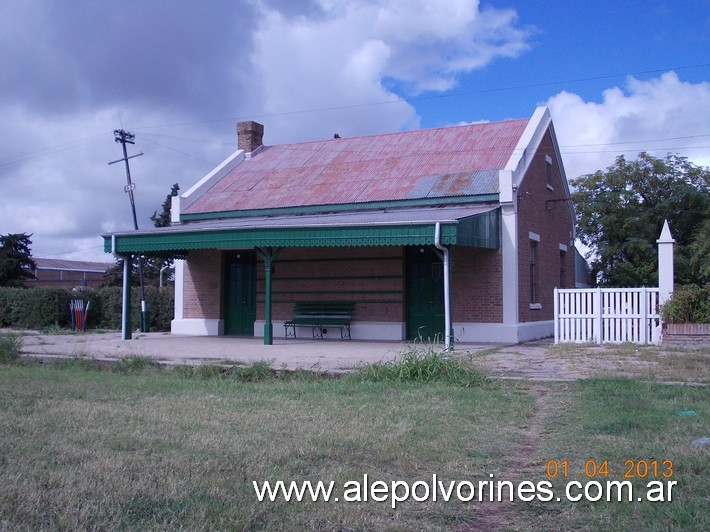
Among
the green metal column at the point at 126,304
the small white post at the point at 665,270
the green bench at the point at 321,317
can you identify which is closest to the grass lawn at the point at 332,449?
the small white post at the point at 665,270

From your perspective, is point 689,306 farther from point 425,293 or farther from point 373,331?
point 373,331

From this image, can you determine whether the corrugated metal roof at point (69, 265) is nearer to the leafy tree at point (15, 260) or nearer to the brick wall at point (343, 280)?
the leafy tree at point (15, 260)

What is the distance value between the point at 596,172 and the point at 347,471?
1180 inches

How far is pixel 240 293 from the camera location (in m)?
22.1

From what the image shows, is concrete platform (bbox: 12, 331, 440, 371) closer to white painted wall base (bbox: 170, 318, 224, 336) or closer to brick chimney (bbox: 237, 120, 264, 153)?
white painted wall base (bbox: 170, 318, 224, 336)

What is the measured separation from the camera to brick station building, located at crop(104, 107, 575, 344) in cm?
1736

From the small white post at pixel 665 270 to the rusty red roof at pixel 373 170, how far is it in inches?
166

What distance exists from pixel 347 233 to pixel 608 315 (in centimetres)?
640

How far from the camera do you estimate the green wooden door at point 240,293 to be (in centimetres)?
2181

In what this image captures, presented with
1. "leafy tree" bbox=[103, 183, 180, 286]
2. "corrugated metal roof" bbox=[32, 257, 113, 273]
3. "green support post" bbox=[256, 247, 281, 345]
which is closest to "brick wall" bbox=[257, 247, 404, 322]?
"green support post" bbox=[256, 247, 281, 345]

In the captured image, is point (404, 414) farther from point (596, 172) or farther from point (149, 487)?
point (596, 172)

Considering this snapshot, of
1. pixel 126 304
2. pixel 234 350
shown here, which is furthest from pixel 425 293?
pixel 126 304

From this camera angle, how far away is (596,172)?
32.8 metres

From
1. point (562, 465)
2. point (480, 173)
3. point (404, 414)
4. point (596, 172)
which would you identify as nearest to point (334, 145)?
point (480, 173)
